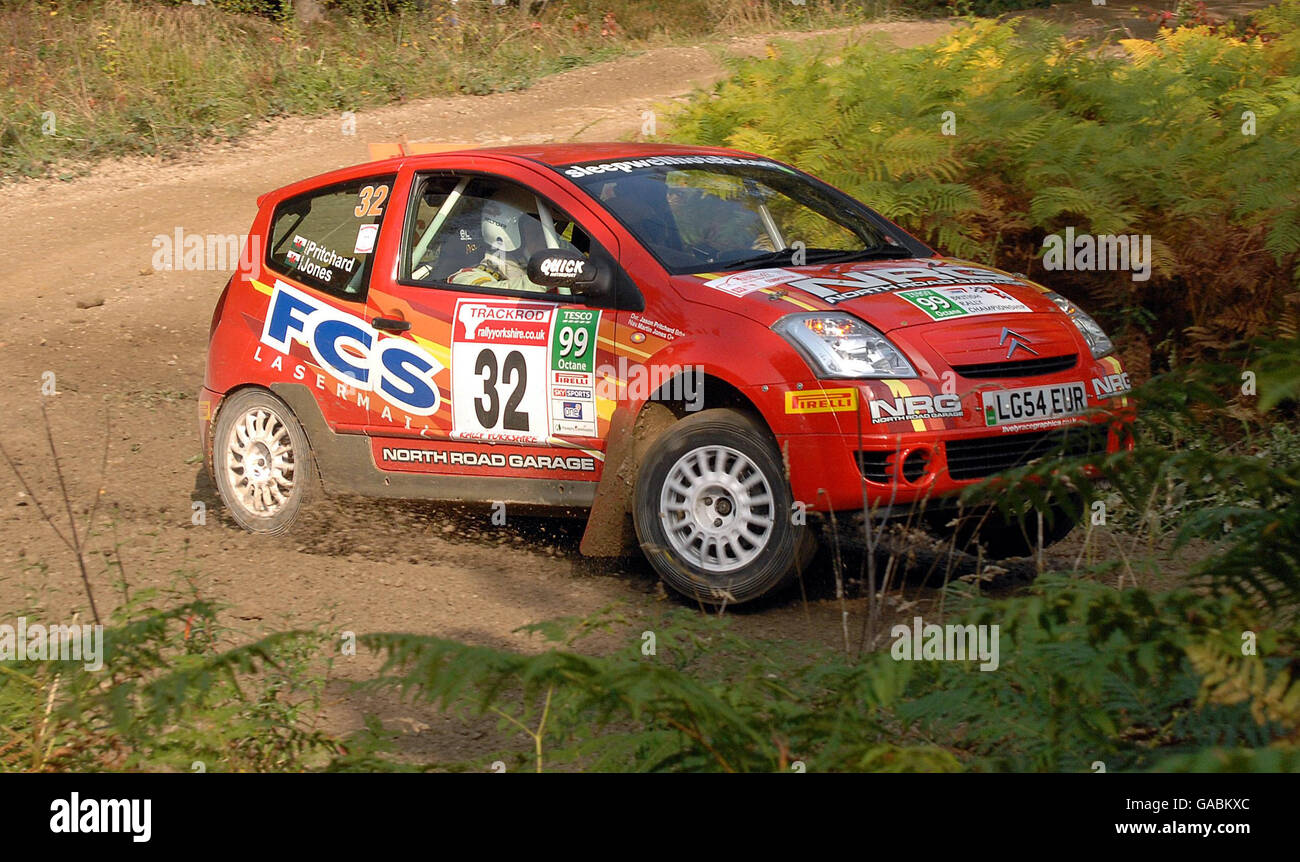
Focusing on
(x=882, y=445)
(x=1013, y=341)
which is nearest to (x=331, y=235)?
(x=882, y=445)

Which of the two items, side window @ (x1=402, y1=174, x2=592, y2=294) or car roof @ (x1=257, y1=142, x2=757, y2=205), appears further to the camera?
car roof @ (x1=257, y1=142, x2=757, y2=205)

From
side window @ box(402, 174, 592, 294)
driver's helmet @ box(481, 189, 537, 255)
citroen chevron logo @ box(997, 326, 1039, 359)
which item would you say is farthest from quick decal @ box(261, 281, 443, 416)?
citroen chevron logo @ box(997, 326, 1039, 359)

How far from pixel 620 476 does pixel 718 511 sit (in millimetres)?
507

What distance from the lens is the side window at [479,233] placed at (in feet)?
21.4

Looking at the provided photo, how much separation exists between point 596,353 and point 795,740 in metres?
3.00

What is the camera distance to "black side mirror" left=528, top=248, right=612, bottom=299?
6.04 meters

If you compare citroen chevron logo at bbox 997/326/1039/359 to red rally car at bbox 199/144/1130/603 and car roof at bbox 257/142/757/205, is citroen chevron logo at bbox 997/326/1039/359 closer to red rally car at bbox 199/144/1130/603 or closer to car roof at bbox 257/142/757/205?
red rally car at bbox 199/144/1130/603

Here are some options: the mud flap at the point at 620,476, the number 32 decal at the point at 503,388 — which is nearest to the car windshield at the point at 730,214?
the mud flap at the point at 620,476

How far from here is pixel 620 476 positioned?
19.6ft

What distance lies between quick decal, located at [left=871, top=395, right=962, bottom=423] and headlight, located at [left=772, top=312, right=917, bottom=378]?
11cm

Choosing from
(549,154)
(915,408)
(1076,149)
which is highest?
(1076,149)

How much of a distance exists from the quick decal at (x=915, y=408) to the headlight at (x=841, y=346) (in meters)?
0.11

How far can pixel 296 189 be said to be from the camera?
7.60 meters

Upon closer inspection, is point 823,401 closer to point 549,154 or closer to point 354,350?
point 549,154
